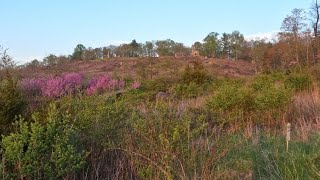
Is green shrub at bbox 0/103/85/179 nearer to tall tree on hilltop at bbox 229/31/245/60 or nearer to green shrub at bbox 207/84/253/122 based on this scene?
green shrub at bbox 207/84/253/122

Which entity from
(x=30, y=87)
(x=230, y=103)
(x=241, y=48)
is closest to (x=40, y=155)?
(x=230, y=103)

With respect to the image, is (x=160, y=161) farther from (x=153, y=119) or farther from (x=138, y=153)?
(x=153, y=119)

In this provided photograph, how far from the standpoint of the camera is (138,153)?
4.62 metres

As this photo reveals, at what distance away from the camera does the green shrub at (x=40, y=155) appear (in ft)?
13.1

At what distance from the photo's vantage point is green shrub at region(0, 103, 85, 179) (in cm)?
399

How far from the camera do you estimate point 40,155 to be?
4.12 metres

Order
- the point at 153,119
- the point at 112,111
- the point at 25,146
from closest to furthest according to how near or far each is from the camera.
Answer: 1. the point at 25,146
2. the point at 153,119
3. the point at 112,111

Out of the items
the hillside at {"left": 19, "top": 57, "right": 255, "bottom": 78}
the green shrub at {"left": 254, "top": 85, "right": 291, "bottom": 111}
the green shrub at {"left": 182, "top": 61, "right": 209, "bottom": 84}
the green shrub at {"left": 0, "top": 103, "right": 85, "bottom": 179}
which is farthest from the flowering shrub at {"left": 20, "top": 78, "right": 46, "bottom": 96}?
the green shrub at {"left": 182, "top": 61, "right": 209, "bottom": 84}

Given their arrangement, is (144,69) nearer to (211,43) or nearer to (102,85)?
(102,85)

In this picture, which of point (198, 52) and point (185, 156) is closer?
point (185, 156)

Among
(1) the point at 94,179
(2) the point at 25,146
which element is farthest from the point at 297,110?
(2) the point at 25,146

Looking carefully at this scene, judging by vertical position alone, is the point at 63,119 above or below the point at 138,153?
above

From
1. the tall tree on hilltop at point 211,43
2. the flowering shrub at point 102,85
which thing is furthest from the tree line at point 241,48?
the flowering shrub at point 102,85

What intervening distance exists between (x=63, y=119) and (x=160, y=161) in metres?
1.21
